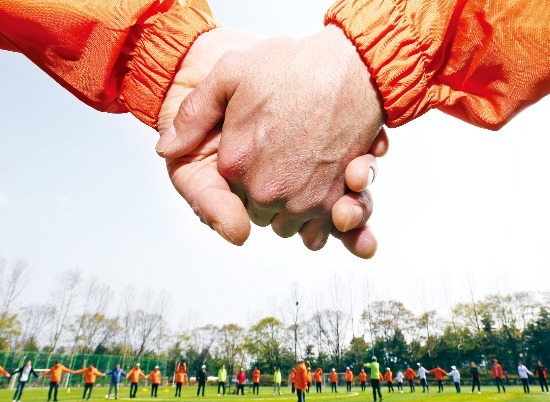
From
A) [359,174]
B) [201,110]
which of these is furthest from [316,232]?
[201,110]

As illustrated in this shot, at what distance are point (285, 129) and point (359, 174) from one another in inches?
11.8

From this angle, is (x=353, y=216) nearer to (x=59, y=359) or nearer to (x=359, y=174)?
(x=359, y=174)

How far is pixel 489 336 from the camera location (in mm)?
45281

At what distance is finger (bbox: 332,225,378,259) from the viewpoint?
1620mm

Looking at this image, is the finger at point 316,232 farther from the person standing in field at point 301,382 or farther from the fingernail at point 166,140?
the person standing in field at point 301,382

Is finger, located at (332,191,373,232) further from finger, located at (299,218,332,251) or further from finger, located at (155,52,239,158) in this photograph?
finger, located at (155,52,239,158)

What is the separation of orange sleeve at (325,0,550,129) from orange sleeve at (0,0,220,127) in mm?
678

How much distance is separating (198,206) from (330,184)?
1.65 ft

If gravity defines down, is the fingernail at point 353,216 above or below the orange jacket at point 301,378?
above

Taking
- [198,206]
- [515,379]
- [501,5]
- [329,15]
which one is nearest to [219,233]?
[198,206]

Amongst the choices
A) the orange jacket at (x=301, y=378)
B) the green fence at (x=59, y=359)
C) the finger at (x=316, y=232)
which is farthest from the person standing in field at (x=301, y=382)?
the green fence at (x=59, y=359)

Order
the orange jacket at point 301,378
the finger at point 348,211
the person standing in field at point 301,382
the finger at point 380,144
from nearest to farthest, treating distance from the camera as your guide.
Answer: the finger at point 348,211
the finger at point 380,144
the person standing in field at point 301,382
the orange jacket at point 301,378

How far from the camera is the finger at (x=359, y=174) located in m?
1.39

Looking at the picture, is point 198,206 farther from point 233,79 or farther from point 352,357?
point 352,357
